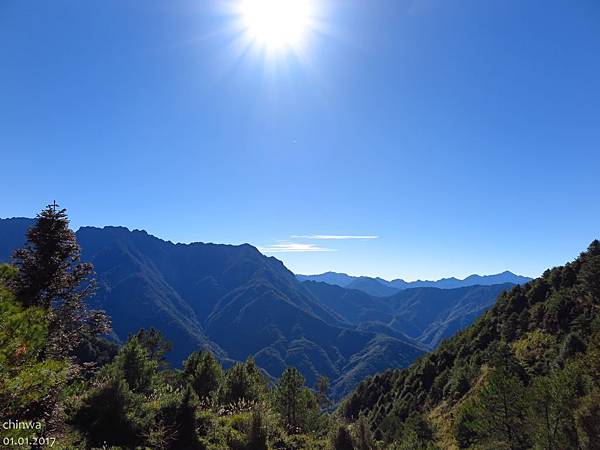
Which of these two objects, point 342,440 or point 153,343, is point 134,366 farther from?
A: point 153,343

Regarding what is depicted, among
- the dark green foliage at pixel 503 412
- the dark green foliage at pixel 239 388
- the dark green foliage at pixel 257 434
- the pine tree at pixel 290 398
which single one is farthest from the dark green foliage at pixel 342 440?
the dark green foliage at pixel 239 388

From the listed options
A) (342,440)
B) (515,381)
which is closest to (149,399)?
(342,440)

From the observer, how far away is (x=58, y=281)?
1587cm

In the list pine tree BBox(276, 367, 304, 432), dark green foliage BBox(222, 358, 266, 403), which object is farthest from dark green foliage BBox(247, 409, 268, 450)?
dark green foliage BBox(222, 358, 266, 403)

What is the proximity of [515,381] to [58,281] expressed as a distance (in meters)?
28.7

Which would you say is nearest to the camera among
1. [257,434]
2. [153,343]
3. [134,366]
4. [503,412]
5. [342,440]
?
[257,434]

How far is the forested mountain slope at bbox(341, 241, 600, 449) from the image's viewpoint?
20.9 m

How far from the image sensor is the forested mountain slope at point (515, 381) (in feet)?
68.6

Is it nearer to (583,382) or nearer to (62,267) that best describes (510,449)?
(583,382)

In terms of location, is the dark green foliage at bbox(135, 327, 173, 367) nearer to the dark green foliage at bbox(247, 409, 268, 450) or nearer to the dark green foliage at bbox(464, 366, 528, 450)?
the dark green foliage at bbox(464, 366, 528, 450)

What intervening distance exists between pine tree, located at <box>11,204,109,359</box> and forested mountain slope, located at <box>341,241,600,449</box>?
21.1 m

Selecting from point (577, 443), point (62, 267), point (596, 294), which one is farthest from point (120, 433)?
point (596, 294)

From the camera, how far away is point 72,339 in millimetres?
15625

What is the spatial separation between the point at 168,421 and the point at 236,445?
3.03 m
